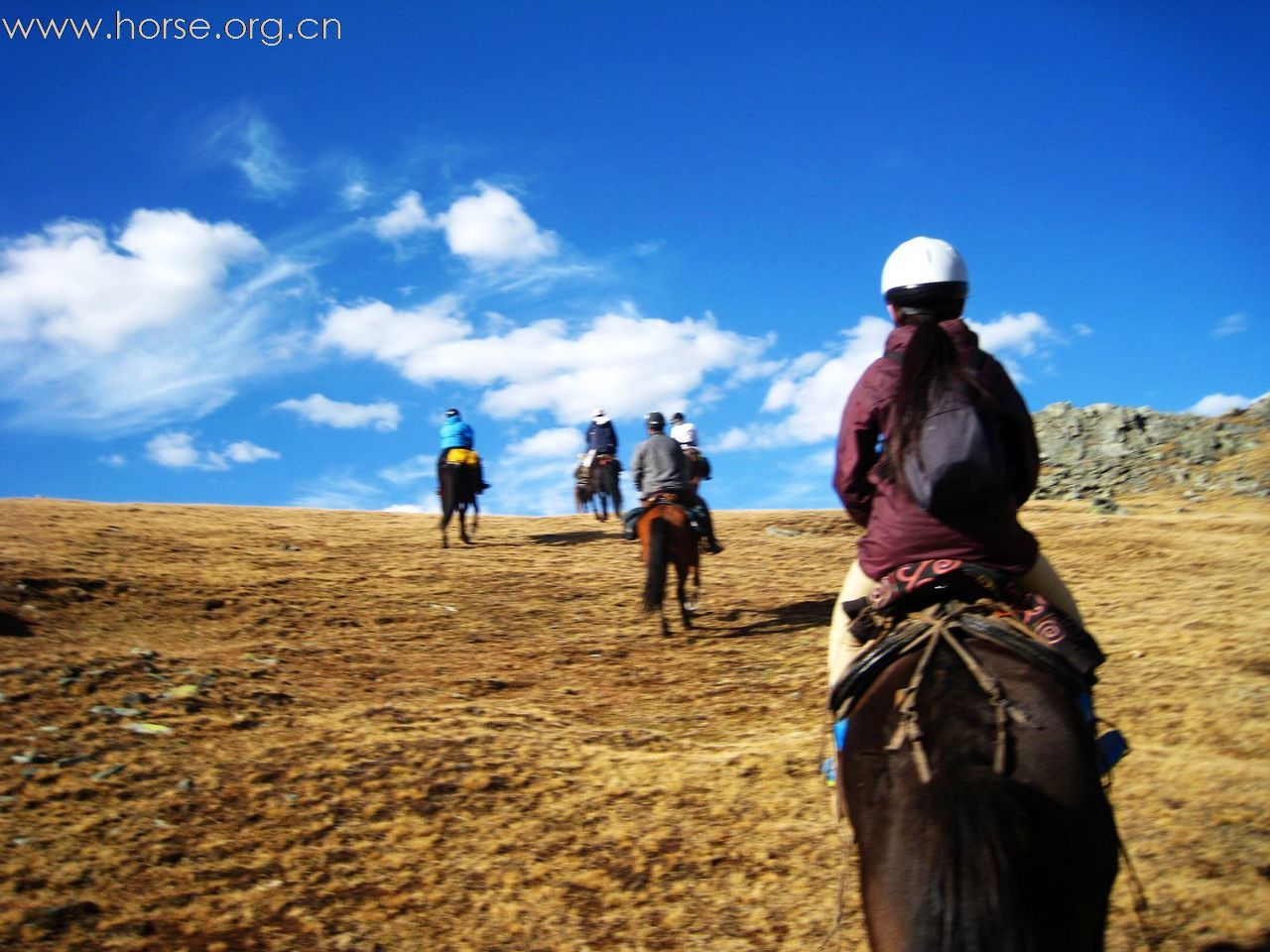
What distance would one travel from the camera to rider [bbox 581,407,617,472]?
80.3ft

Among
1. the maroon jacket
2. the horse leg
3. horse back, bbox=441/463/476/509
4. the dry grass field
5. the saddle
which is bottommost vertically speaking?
the dry grass field

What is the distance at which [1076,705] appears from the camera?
291cm

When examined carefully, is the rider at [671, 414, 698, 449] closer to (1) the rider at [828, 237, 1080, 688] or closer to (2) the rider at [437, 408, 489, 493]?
(2) the rider at [437, 408, 489, 493]

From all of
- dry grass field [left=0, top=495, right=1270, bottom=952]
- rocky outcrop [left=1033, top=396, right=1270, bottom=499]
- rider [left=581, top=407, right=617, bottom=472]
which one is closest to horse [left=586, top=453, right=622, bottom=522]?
rider [left=581, top=407, right=617, bottom=472]

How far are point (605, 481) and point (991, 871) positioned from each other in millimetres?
21776

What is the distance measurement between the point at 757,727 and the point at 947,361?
5.91 metres

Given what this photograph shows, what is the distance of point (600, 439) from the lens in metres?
24.7

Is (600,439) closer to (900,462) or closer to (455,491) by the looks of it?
(455,491)

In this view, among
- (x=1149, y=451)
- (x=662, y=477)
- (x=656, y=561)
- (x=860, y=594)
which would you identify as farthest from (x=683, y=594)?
(x=1149, y=451)

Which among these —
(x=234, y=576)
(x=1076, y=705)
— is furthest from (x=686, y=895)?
(x=234, y=576)

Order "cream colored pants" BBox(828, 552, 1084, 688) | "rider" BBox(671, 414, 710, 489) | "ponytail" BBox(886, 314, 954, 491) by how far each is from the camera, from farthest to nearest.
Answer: "rider" BBox(671, 414, 710, 489)
"cream colored pants" BBox(828, 552, 1084, 688)
"ponytail" BBox(886, 314, 954, 491)

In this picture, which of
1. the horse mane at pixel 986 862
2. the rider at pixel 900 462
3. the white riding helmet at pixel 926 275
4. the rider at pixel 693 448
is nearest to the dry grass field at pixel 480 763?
the rider at pixel 900 462

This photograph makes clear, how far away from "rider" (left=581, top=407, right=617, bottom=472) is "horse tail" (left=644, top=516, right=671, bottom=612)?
12.5 m

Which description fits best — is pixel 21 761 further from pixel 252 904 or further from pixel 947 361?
pixel 947 361
